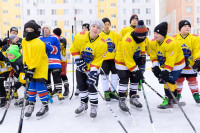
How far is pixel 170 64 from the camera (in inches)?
122

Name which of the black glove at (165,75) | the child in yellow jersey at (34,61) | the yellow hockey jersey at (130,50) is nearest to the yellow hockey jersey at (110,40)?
the yellow hockey jersey at (130,50)

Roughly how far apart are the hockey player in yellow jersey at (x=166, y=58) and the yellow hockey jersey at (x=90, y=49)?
1034mm

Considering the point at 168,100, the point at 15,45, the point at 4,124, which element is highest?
the point at 15,45

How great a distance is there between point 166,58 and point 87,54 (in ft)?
4.67

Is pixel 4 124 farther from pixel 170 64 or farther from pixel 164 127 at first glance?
pixel 170 64

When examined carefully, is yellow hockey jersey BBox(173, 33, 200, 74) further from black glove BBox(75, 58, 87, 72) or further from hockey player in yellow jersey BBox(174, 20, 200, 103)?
black glove BBox(75, 58, 87, 72)

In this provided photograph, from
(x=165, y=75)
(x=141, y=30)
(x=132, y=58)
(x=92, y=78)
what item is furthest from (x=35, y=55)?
(x=165, y=75)

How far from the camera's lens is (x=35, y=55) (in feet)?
9.51

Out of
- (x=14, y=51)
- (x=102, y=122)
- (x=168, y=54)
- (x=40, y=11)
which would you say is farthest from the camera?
(x=40, y=11)

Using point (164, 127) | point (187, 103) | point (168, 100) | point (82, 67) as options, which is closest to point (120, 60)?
point (82, 67)

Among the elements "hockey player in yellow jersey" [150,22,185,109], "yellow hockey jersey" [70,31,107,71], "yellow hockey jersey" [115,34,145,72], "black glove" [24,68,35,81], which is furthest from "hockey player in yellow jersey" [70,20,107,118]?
"hockey player in yellow jersey" [150,22,185,109]

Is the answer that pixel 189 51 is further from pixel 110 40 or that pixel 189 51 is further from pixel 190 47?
pixel 110 40

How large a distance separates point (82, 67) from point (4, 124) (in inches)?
60.8

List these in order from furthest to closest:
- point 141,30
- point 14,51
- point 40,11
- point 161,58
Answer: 1. point 40,11
2. point 14,51
3. point 161,58
4. point 141,30
